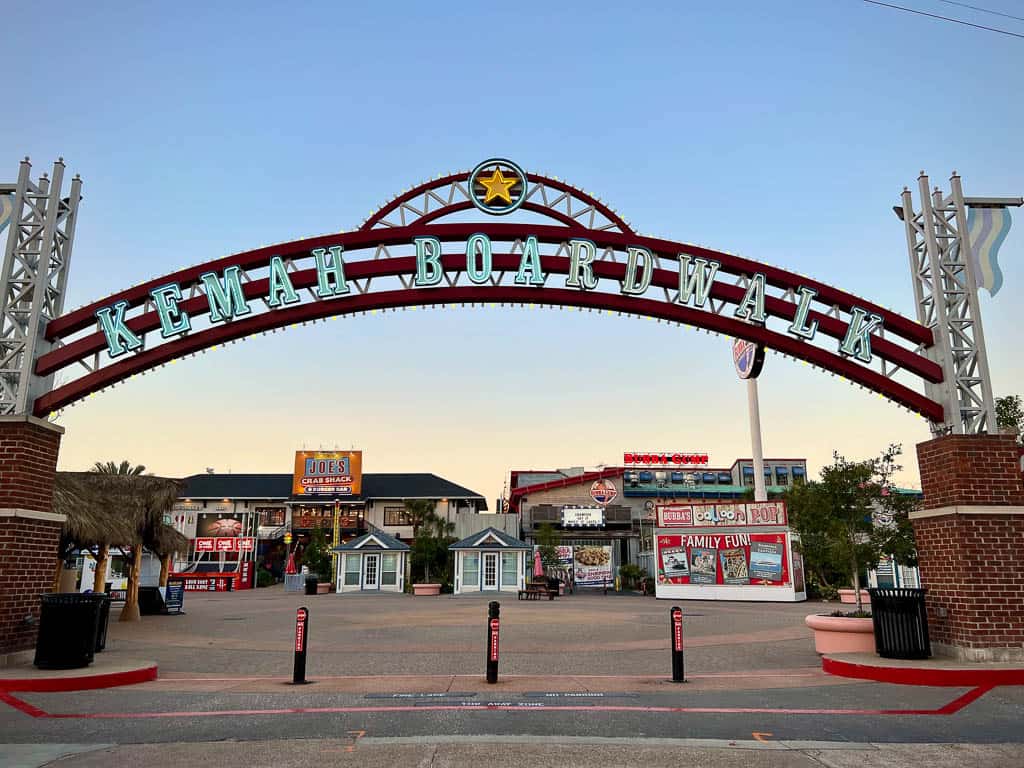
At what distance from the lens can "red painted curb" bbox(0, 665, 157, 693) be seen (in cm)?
1038

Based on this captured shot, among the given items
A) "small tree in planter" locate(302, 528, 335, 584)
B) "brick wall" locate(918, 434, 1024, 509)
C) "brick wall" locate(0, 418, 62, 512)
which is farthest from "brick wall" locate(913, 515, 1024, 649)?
"small tree in planter" locate(302, 528, 335, 584)

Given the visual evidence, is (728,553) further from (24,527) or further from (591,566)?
(24,527)

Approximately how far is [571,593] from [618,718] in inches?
1534

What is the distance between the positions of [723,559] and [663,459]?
3570 centimetres

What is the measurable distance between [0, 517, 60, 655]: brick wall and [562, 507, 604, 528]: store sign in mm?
43444

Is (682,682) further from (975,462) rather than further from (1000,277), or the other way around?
(1000,277)

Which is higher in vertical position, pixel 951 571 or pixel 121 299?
pixel 121 299

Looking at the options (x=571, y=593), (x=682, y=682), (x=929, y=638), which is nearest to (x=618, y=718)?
(x=682, y=682)

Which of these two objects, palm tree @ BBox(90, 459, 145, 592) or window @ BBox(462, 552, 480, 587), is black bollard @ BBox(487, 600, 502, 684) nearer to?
palm tree @ BBox(90, 459, 145, 592)

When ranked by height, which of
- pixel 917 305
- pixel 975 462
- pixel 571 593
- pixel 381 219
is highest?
pixel 381 219

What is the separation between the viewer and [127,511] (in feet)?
81.4

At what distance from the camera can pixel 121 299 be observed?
13.8 meters

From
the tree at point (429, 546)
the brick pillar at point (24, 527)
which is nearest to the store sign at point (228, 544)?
the tree at point (429, 546)

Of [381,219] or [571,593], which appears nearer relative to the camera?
[381,219]
